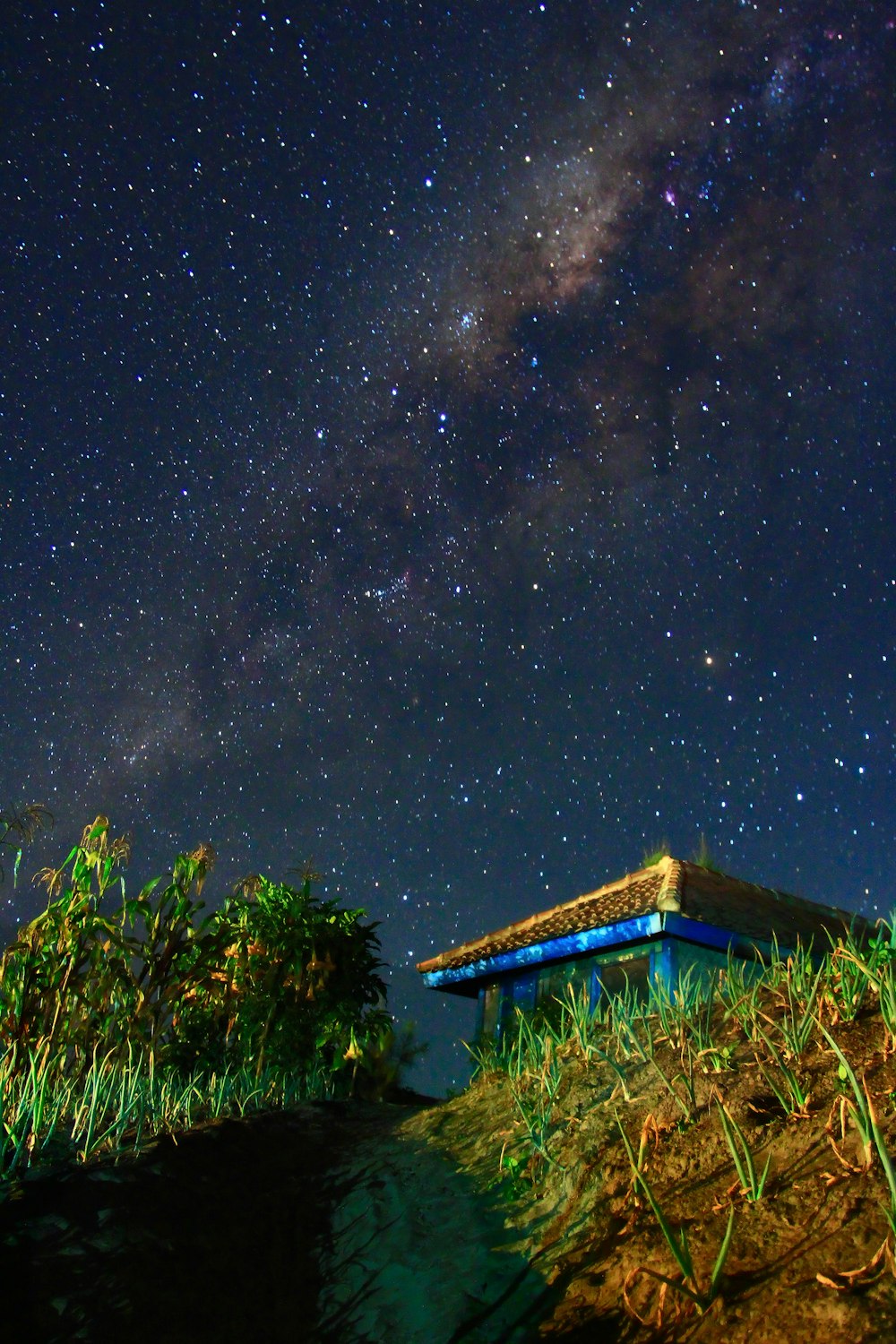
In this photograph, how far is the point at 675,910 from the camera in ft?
40.5

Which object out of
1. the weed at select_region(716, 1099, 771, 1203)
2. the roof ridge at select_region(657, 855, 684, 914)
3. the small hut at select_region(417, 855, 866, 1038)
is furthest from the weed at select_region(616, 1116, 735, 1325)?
the roof ridge at select_region(657, 855, 684, 914)

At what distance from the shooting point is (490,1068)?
7.52 meters

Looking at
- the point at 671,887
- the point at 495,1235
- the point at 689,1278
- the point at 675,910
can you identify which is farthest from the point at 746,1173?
the point at 671,887

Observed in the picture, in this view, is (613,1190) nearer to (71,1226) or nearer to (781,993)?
(781,993)

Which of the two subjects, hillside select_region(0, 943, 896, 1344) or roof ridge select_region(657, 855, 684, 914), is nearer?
hillside select_region(0, 943, 896, 1344)

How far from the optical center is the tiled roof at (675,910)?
12977 millimetres

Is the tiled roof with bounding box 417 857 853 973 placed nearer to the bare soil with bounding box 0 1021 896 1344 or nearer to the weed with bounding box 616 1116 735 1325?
the bare soil with bounding box 0 1021 896 1344

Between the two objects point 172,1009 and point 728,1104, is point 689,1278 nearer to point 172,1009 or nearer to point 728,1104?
Result: point 728,1104

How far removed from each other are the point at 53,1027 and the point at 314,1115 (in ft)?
8.52

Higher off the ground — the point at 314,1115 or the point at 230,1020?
the point at 230,1020

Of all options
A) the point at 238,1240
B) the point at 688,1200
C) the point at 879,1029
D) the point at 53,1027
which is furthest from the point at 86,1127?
the point at 879,1029

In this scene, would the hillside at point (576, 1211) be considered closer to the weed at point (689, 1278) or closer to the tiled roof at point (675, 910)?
the weed at point (689, 1278)

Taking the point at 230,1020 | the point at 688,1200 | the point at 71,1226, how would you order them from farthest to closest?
the point at 230,1020, the point at 71,1226, the point at 688,1200

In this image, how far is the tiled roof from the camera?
42.6ft
